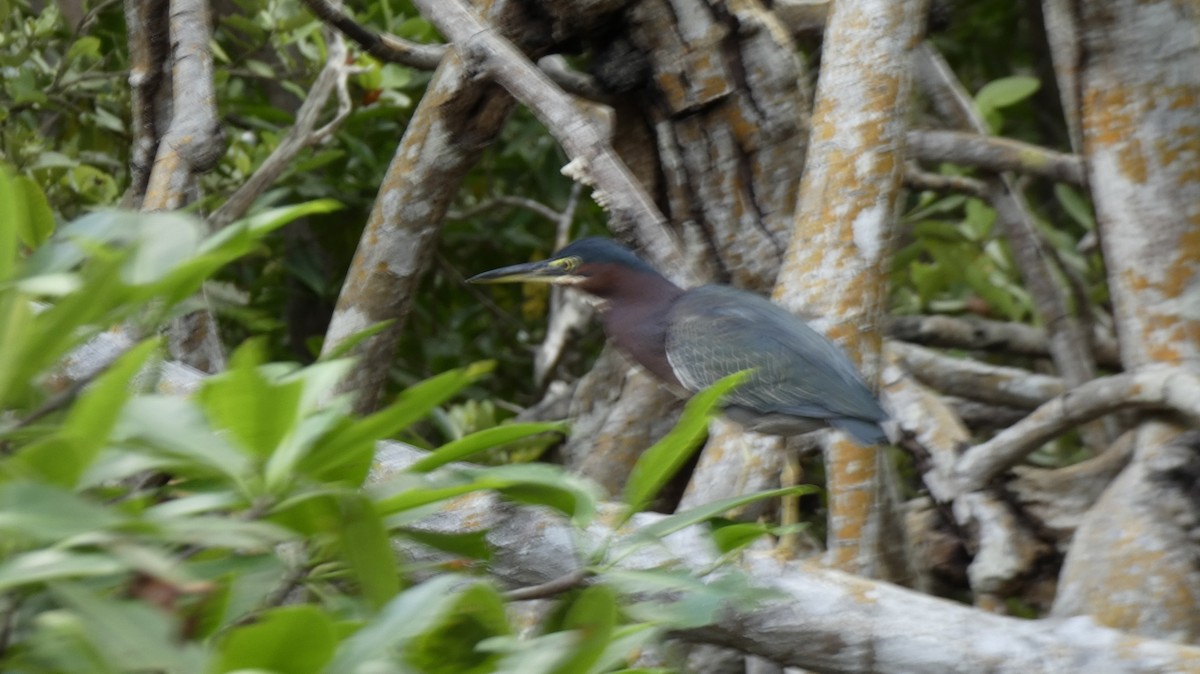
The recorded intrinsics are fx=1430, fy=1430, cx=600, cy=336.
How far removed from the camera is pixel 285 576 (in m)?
0.98


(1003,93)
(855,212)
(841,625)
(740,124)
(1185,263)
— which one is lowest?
(841,625)

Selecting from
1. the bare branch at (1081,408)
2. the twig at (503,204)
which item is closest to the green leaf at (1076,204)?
the bare branch at (1081,408)

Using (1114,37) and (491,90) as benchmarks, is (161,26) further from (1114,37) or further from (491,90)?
(1114,37)

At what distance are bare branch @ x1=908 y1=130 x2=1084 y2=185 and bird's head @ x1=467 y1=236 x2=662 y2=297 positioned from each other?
108cm

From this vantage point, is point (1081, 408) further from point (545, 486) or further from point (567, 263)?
point (545, 486)

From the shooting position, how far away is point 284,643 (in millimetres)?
776

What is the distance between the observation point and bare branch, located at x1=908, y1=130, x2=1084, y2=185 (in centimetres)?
353

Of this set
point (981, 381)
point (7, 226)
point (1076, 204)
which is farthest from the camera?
point (1076, 204)

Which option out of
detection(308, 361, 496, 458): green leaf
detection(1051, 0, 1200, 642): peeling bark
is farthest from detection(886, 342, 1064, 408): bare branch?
detection(308, 361, 496, 458): green leaf

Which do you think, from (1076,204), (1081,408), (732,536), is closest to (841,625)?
(732,536)

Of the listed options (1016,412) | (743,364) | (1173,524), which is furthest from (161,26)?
(1016,412)

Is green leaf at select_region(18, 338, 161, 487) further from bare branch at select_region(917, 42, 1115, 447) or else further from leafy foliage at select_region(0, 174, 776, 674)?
bare branch at select_region(917, 42, 1115, 447)

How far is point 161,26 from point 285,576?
184 cm

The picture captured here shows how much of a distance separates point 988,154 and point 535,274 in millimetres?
1348
